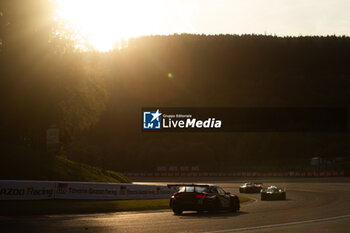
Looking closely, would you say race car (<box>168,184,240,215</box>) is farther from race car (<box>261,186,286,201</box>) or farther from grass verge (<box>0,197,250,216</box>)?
race car (<box>261,186,286,201</box>)

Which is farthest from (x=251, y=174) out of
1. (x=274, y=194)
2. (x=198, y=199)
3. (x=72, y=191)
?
(x=198, y=199)

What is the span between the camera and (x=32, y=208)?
2345 centimetres

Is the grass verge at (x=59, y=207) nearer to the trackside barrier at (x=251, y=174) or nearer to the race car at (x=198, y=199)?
the race car at (x=198, y=199)

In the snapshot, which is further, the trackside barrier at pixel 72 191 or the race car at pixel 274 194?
the race car at pixel 274 194

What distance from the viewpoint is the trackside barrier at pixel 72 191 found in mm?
25688

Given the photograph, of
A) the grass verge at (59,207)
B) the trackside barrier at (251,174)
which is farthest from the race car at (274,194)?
the trackside barrier at (251,174)

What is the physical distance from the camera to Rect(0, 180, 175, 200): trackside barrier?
25688 millimetres

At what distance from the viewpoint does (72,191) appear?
95.6 ft

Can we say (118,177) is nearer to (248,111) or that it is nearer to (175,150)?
(248,111)

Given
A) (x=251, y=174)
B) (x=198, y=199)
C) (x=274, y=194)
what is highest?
(x=251, y=174)

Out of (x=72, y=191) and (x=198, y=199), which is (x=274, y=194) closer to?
(x=72, y=191)

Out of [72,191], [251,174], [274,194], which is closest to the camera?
[72,191]

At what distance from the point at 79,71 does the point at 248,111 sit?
2985 cm

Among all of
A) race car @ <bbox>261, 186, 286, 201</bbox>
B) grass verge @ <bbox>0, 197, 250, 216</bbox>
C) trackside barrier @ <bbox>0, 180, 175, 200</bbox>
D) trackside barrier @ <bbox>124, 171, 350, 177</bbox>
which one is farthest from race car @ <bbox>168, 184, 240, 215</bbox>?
trackside barrier @ <bbox>124, 171, 350, 177</bbox>
